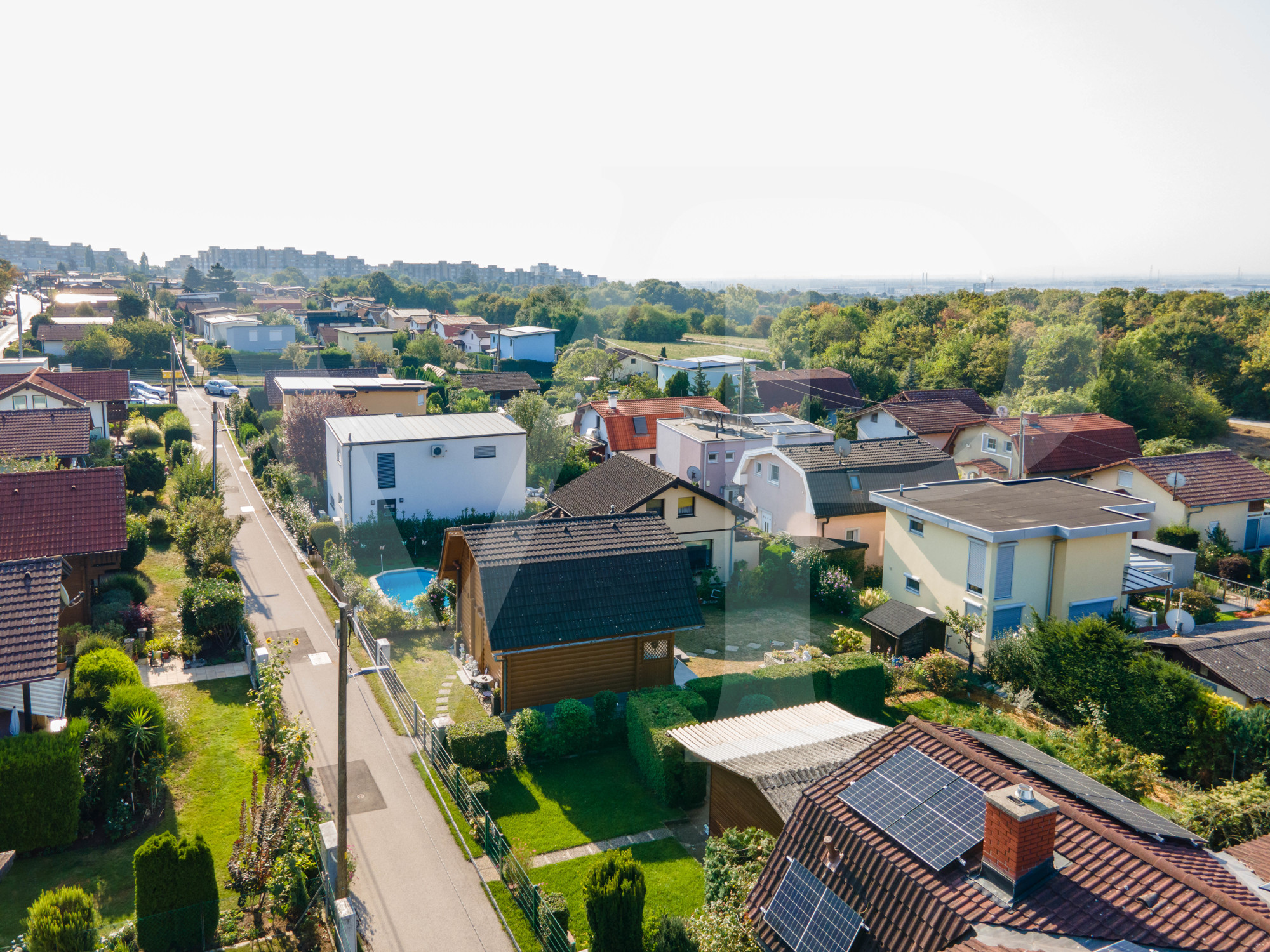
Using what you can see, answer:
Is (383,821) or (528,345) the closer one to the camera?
(383,821)

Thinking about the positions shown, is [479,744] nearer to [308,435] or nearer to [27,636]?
[27,636]

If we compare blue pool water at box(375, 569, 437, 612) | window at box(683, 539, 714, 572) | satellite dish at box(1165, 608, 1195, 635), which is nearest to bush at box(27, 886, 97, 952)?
blue pool water at box(375, 569, 437, 612)

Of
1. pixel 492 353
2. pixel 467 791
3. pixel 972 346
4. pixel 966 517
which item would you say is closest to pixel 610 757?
pixel 467 791

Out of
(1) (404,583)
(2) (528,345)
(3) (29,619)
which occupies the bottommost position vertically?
(1) (404,583)

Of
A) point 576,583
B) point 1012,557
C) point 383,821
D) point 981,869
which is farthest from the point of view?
point 1012,557

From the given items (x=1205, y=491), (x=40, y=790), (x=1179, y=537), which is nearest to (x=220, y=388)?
(x=40, y=790)
